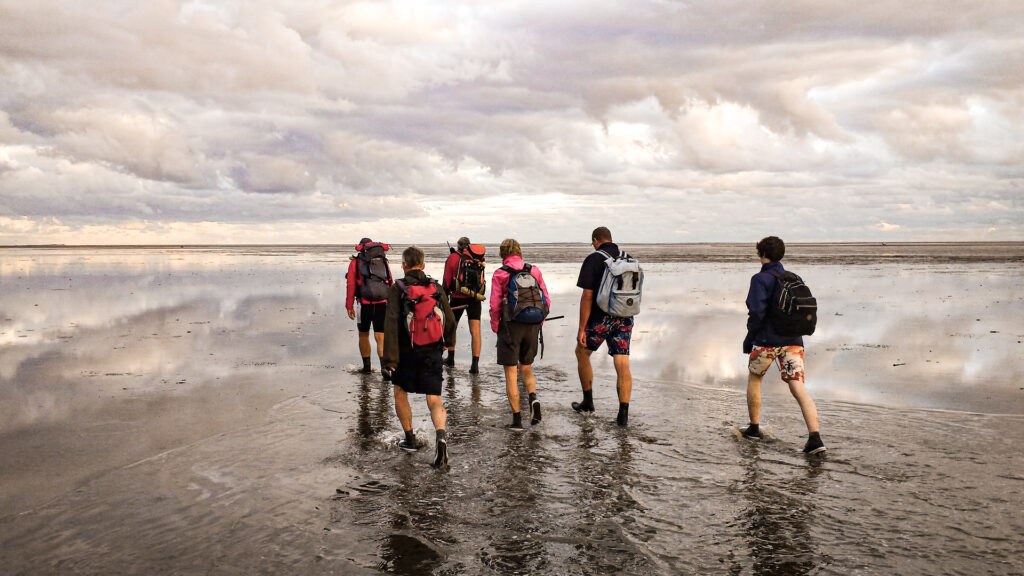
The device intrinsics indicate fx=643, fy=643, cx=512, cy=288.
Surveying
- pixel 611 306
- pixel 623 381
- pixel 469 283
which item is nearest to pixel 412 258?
pixel 611 306

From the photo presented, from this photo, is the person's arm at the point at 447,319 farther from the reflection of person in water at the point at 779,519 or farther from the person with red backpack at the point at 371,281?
the person with red backpack at the point at 371,281

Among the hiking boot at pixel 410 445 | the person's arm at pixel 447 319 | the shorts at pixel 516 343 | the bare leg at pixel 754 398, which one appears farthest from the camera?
the shorts at pixel 516 343

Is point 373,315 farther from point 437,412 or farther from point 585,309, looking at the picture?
point 437,412

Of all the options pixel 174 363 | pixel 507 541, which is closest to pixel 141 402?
pixel 174 363

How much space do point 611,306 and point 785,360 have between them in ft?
6.65

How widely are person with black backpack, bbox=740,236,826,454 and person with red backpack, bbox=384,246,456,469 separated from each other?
10.6 ft

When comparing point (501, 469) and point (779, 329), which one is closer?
point (501, 469)

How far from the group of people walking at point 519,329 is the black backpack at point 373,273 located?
2cm

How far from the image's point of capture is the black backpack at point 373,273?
10.6m

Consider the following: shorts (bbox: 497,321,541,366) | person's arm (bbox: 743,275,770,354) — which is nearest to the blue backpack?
shorts (bbox: 497,321,541,366)

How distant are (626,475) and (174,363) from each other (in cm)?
863

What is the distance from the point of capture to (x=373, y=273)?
10.6 m

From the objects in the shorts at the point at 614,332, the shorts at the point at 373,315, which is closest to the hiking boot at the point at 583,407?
the shorts at the point at 614,332

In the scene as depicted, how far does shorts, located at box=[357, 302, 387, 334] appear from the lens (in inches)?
422
